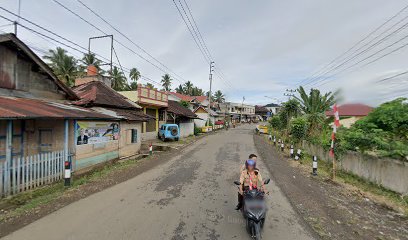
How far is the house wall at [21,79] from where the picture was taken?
8.64 meters

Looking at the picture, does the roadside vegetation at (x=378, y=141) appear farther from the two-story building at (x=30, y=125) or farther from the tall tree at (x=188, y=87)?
the tall tree at (x=188, y=87)

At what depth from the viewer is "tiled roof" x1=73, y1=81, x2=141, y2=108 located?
13.2m

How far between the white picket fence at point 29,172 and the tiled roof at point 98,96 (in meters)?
5.41

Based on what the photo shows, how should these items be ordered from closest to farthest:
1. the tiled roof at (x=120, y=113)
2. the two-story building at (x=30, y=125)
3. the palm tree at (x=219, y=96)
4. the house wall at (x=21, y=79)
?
the two-story building at (x=30, y=125)
the house wall at (x=21, y=79)
the tiled roof at (x=120, y=113)
the palm tree at (x=219, y=96)

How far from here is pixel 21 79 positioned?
941cm

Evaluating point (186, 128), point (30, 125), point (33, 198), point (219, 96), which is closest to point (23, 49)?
point (30, 125)

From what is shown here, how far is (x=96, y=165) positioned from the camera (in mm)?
10758

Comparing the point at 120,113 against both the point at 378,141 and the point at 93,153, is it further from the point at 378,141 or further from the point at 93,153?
the point at 378,141

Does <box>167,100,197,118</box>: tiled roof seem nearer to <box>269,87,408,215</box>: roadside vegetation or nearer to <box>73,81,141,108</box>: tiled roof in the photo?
<box>73,81,141,108</box>: tiled roof

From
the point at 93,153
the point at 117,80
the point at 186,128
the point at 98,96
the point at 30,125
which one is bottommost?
the point at 93,153

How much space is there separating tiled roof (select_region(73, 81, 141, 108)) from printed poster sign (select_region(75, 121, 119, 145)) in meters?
2.28

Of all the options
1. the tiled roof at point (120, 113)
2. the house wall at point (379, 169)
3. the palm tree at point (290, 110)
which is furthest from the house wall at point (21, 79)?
the palm tree at point (290, 110)

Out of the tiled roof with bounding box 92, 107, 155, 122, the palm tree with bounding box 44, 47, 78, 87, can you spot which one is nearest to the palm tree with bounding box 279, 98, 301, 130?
the tiled roof with bounding box 92, 107, 155, 122

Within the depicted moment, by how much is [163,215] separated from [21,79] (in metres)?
9.45
